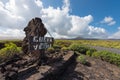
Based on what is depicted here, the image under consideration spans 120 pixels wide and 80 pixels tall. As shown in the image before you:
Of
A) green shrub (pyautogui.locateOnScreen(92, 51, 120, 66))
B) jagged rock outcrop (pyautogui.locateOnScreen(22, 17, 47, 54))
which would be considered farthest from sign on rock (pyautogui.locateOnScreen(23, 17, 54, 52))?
green shrub (pyautogui.locateOnScreen(92, 51, 120, 66))

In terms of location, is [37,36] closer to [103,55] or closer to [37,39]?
[37,39]

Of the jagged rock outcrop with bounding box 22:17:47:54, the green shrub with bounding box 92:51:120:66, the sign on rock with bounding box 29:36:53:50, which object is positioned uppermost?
the jagged rock outcrop with bounding box 22:17:47:54

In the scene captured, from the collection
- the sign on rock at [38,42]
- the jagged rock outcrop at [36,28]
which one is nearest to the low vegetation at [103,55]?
the sign on rock at [38,42]

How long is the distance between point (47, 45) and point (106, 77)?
4.25 m

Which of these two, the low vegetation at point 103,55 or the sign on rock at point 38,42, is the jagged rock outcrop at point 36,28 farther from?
the low vegetation at point 103,55

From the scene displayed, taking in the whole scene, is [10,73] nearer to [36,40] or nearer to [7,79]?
[7,79]

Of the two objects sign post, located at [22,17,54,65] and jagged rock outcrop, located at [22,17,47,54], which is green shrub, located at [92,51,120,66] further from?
jagged rock outcrop, located at [22,17,47,54]

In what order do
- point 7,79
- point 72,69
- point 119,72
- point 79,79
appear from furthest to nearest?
1. point 119,72
2. point 72,69
3. point 79,79
4. point 7,79

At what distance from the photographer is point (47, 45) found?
1173 cm

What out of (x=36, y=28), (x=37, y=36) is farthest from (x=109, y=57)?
(x=37, y=36)

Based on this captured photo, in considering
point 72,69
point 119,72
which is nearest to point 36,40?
point 72,69

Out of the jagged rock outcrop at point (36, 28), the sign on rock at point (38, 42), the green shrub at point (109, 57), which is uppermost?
the jagged rock outcrop at point (36, 28)

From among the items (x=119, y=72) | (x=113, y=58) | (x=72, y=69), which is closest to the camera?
(x=72, y=69)

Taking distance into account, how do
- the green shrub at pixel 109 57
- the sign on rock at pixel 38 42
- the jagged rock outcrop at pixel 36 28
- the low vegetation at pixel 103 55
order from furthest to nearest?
the low vegetation at pixel 103 55, the green shrub at pixel 109 57, the jagged rock outcrop at pixel 36 28, the sign on rock at pixel 38 42
